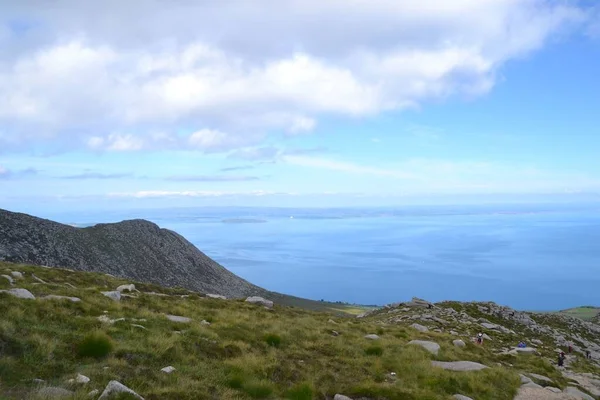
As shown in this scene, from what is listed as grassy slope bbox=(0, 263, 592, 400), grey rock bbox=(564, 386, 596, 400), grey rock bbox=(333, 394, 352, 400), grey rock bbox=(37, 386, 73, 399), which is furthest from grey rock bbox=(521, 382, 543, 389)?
grey rock bbox=(37, 386, 73, 399)

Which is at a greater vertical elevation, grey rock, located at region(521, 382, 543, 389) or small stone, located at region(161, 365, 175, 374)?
small stone, located at region(161, 365, 175, 374)

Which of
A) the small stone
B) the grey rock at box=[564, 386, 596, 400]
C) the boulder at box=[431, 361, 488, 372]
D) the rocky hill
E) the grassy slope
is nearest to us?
the grassy slope

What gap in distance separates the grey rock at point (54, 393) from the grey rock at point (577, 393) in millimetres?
16490

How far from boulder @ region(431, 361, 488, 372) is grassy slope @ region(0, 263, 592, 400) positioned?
47 centimetres

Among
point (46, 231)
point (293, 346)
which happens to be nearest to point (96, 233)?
point (46, 231)

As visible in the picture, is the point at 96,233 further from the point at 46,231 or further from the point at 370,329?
the point at 370,329

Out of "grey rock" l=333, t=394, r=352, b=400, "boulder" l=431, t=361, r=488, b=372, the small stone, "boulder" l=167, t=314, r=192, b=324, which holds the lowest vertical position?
"boulder" l=431, t=361, r=488, b=372

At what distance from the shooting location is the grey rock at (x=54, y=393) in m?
7.75

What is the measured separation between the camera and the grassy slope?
9523 mm

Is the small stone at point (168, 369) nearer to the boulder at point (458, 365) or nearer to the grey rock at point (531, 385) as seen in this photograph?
the boulder at point (458, 365)

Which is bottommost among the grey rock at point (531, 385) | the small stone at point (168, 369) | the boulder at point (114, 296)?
the grey rock at point (531, 385)

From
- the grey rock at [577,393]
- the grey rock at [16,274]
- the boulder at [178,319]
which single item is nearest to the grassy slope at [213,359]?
the boulder at [178,319]

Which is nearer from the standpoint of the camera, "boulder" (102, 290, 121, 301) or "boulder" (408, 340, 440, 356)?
"boulder" (408, 340, 440, 356)

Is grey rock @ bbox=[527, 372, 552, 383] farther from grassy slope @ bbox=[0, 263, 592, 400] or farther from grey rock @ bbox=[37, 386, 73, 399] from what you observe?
grey rock @ bbox=[37, 386, 73, 399]
